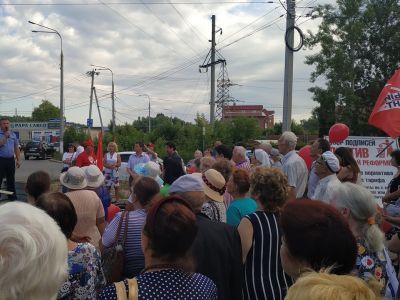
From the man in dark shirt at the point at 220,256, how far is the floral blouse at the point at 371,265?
0.90 metres

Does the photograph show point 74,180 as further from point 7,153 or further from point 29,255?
point 7,153

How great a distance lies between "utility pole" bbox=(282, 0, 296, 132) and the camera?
12.4 m

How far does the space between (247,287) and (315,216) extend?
1.34m

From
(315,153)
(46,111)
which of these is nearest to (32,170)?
(315,153)

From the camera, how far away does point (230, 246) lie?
329 centimetres

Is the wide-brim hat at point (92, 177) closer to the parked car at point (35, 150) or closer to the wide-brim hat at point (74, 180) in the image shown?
the wide-brim hat at point (74, 180)

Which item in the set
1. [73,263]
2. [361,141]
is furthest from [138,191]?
[361,141]

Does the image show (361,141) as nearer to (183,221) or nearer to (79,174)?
(79,174)

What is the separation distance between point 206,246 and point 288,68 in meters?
9.96

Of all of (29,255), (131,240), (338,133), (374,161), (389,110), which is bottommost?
(131,240)

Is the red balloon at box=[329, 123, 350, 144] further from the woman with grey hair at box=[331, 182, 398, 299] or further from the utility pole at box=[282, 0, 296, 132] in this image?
the woman with grey hair at box=[331, 182, 398, 299]

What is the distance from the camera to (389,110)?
7387mm

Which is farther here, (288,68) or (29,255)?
(288,68)

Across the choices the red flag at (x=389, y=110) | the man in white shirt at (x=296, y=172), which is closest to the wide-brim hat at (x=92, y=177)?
the man in white shirt at (x=296, y=172)
